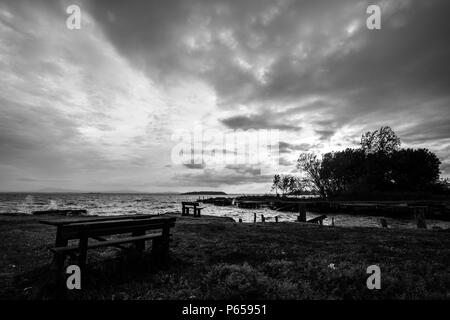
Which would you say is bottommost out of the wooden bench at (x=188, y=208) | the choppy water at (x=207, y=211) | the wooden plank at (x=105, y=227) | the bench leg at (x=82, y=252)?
the choppy water at (x=207, y=211)

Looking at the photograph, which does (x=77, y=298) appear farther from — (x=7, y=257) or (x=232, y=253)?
(x=7, y=257)

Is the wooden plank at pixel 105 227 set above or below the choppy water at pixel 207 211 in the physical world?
above

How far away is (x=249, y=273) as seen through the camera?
18.6 feet

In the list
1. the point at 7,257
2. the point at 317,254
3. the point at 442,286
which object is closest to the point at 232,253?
the point at 317,254

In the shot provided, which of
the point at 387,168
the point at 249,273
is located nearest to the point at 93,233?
the point at 249,273

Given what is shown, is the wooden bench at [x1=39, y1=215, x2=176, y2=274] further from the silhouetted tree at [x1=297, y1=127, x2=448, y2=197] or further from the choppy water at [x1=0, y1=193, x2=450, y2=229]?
the silhouetted tree at [x1=297, y1=127, x2=448, y2=197]

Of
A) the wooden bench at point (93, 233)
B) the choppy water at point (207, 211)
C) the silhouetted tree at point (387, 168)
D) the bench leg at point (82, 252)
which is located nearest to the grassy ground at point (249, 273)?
the bench leg at point (82, 252)

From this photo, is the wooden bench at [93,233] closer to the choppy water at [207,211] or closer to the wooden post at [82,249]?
Result: the wooden post at [82,249]

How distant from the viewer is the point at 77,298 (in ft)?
16.0

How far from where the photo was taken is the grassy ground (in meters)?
5.02

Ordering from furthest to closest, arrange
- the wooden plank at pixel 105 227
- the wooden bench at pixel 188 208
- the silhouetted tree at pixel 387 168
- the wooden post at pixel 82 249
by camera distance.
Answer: the silhouetted tree at pixel 387 168, the wooden bench at pixel 188 208, the wooden plank at pixel 105 227, the wooden post at pixel 82 249

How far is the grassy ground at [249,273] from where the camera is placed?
5020 mm
